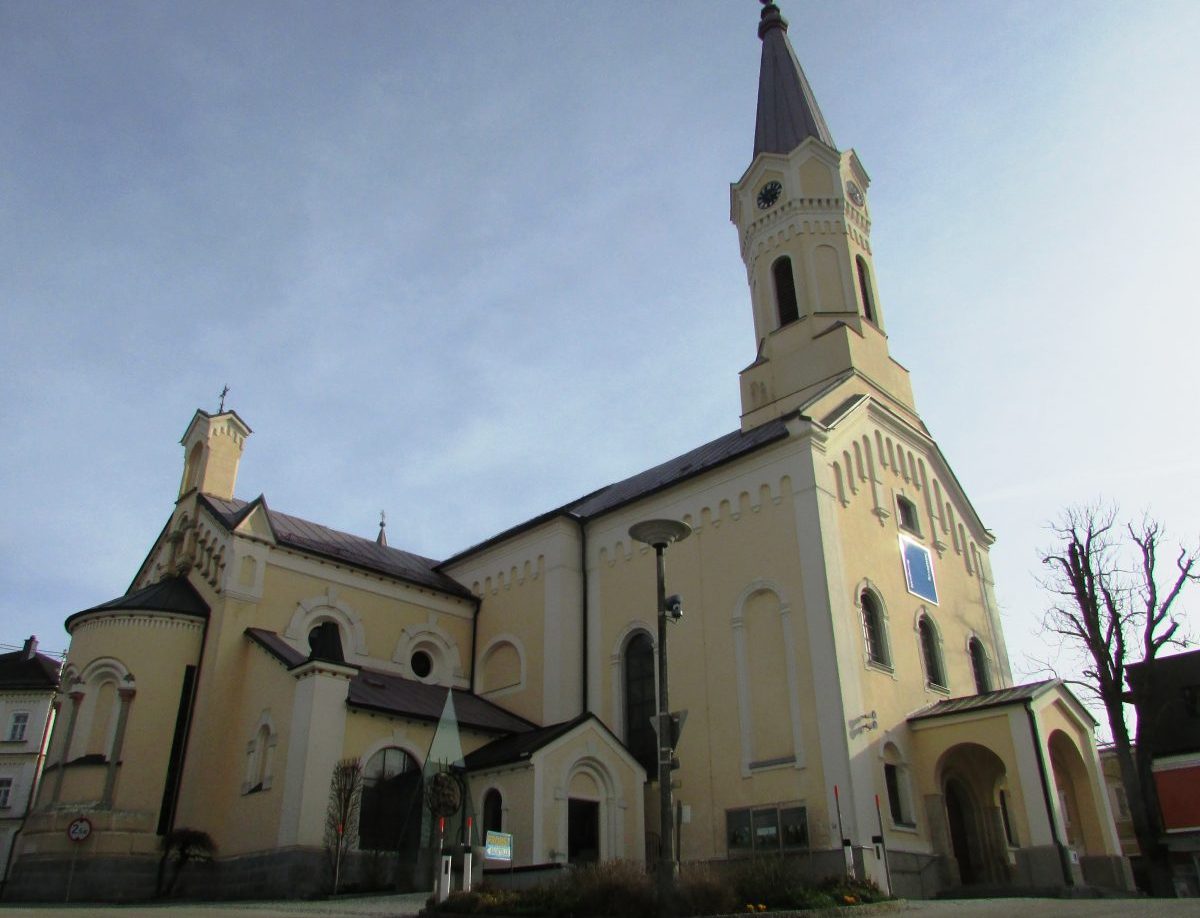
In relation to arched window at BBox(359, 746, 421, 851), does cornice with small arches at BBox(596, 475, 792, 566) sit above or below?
above

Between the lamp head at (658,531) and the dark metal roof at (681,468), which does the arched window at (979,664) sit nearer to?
the dark metal roof at (681,468)

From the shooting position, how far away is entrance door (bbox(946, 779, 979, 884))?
2170 cm

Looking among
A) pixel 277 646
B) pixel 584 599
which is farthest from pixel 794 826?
pixel 277 646

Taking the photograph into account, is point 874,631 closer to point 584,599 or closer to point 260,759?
point 584,599

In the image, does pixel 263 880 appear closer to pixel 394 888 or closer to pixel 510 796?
pixel 394 888

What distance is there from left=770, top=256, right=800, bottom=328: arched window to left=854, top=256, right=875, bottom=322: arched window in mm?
2202

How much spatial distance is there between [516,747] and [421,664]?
24.6 feet

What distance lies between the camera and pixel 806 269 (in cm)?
3042

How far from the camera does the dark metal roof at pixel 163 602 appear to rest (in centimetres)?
2381

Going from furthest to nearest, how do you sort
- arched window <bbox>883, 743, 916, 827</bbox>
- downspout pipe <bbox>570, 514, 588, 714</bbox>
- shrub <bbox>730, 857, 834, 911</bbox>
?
downspout pipe <bbox>570, 514, 588, 714</bbox>
arched window <bbox>883, 743, 916, 827</bbox>
shrub <bbox>730, 857, 834, 911</bbox>

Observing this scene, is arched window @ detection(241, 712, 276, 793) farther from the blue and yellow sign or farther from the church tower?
the church tower

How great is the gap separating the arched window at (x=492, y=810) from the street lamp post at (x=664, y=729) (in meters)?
8.83

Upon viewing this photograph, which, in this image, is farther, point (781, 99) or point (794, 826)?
point (781, 99)

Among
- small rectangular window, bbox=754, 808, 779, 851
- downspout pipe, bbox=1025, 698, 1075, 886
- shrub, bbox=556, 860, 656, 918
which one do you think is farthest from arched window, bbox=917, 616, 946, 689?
shrub, bbox=556, 860, 656, 918
